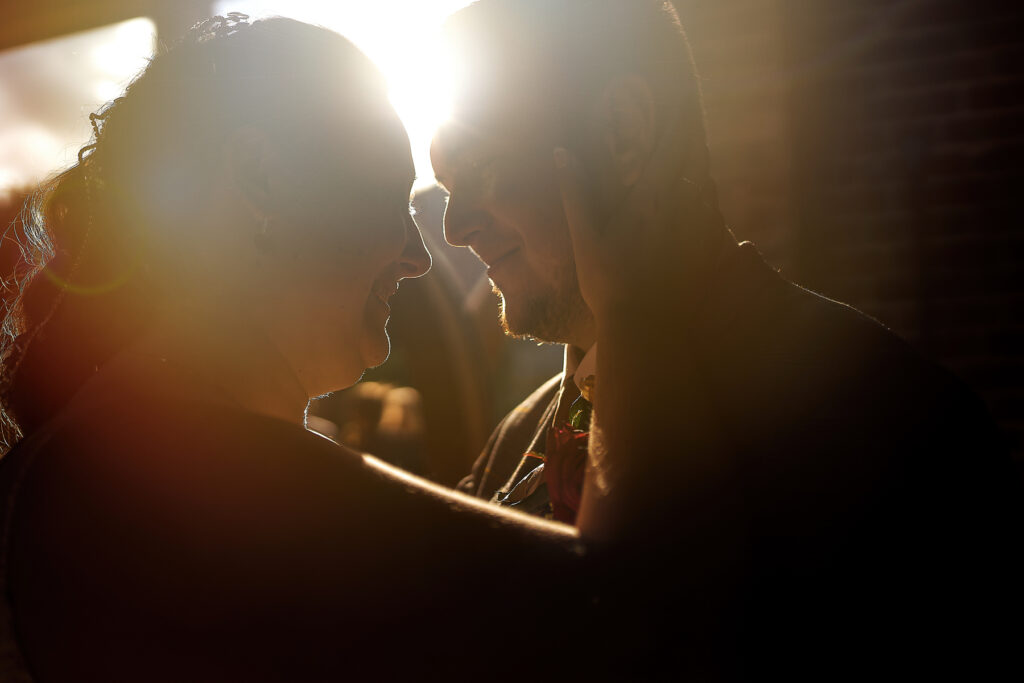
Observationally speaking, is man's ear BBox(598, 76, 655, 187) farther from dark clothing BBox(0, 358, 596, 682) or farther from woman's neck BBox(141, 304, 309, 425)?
dark clothing BBox(0, 358, 596, 682)

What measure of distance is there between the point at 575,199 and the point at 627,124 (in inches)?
16.6

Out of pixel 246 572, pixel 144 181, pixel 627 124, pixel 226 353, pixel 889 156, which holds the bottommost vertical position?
pixel 246 572

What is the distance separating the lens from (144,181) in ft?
4.83

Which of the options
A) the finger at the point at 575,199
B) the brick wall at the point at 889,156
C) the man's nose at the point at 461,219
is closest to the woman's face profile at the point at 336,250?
the finger at the point at 575,199

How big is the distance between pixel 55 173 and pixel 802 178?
104 inches

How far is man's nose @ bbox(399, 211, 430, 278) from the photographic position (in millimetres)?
1723

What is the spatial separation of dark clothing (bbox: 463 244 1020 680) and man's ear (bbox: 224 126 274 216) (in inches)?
28.7

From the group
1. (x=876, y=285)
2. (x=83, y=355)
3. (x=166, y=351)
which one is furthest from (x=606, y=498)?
(x=876, y=285)

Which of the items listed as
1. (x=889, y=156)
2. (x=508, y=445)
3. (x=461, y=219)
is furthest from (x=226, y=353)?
(x=889, y=156)

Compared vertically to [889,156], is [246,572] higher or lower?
lower

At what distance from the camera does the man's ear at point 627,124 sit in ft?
6.19

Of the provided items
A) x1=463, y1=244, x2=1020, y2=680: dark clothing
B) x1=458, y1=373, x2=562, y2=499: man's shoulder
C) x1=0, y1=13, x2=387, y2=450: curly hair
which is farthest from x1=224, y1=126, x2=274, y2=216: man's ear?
x1=458, y1=373, x2=562, y2=499: man's shoulder

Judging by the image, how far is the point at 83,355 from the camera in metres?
1.45

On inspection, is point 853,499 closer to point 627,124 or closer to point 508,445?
point 627,124
